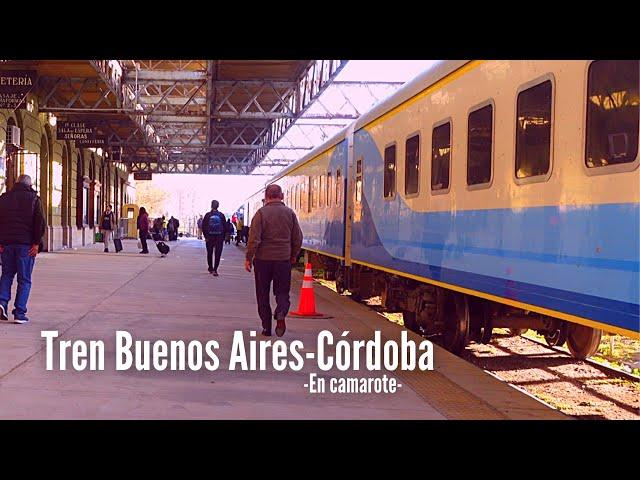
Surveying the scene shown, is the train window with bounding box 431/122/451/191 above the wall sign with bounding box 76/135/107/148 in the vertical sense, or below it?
below

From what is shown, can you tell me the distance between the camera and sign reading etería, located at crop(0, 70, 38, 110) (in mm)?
17891

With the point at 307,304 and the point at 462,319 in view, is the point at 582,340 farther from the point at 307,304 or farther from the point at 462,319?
the point at 307,304

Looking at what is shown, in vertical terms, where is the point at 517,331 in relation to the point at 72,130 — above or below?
below

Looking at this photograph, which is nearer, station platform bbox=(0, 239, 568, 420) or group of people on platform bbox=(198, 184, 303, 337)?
station platform bbox=(0, 239, 568, 420)

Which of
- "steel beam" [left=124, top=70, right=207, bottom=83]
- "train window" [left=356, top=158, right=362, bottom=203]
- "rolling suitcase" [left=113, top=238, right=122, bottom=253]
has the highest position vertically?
"steel beam" [left=124, top=70, right=207, bottom=83]

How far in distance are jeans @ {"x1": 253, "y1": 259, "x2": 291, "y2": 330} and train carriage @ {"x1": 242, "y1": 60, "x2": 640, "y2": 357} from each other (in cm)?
149

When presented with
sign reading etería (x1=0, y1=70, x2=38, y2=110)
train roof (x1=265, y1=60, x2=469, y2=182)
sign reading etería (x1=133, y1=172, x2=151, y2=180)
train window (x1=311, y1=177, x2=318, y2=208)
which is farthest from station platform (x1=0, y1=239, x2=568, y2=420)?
sign reading etería (x1=133, y1=172, x2=151, y2=180)

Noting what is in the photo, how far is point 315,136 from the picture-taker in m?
44.9

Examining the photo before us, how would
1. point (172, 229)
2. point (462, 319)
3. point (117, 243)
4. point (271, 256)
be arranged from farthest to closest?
point (172, 229)
point (117, 243)
point (271, 256)
point (462, 319)

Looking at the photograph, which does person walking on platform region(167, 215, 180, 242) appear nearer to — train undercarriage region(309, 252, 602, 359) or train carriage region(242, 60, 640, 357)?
train undercarriage region(309, 252, 602, 359)

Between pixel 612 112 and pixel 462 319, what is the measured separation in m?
4.00

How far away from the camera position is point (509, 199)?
6824 millimetres

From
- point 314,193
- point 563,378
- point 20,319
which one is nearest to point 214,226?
point 314,193
